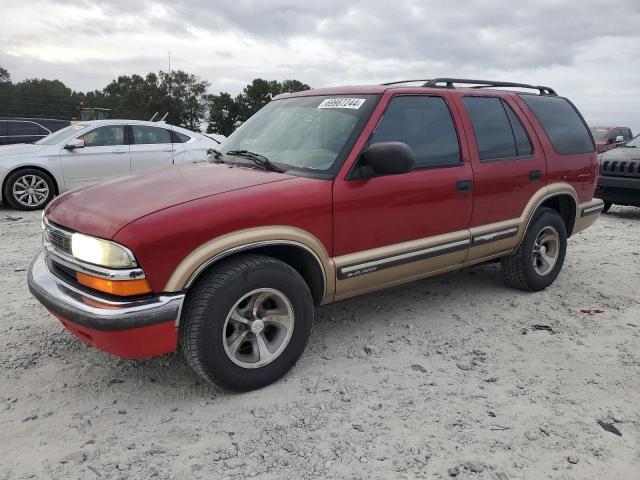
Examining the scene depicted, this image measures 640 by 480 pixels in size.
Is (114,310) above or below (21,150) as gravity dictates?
below

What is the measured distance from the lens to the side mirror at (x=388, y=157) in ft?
10.4

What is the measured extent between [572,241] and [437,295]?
124 inches

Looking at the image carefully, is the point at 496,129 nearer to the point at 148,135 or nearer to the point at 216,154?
the point at 216,154

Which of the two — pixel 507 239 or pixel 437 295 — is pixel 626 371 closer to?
pixel 507 239

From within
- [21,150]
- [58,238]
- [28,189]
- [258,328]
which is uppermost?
[21,150]

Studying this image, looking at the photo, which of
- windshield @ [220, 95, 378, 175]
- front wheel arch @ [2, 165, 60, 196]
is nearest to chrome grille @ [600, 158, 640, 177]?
windshield @ [220, 95, 378, 175]

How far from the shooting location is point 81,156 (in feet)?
28.7

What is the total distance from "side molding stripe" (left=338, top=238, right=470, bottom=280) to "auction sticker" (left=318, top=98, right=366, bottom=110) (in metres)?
1.06

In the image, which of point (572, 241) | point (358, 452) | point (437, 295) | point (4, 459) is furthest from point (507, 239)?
point (4, 459)

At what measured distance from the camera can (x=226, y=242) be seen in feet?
9.13

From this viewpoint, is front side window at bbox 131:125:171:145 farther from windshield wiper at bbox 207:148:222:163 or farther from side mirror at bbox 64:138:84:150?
windshield wiper at bbox 207:148:222:163

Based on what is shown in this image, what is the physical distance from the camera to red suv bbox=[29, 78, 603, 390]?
2664 millimetres

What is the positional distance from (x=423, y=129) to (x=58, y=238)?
8.22 ft

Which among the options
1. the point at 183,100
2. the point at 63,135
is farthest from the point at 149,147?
the point at 183,100
